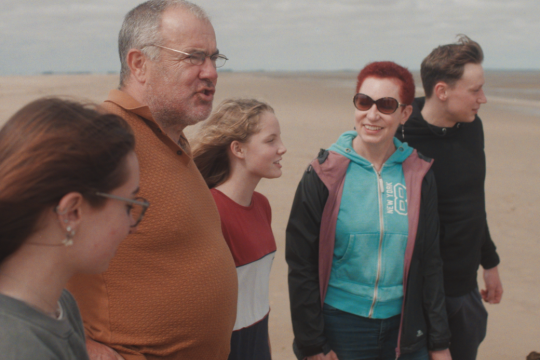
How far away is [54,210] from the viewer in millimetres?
1068

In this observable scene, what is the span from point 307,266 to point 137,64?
130 cm

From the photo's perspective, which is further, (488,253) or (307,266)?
(488,253)

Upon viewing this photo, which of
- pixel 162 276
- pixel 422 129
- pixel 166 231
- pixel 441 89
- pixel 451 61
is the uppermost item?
pixel 451 61

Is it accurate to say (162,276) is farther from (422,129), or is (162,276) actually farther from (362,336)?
(422,129)

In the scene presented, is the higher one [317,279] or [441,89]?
[441,89]

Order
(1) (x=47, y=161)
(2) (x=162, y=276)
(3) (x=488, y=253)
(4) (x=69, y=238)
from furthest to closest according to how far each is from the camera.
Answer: (3) (x=488, y=253) → (2) (x=162, y=276) → (4) (x=69, y=238) → (1) (x=47, y=161)

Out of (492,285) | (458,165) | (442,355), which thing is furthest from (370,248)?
(492,285)

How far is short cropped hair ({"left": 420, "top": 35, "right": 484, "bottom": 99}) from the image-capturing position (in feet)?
9.45

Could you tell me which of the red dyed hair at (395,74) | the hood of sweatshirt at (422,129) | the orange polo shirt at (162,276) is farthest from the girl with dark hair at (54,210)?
the hood of sweatshirt at (422,129)

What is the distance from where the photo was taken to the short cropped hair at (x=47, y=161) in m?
1.01

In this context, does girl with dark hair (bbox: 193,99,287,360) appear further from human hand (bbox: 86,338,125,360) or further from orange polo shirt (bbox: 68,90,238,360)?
human hand (bbox: 86,338,125,360)

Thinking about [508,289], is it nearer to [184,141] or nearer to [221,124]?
[221,124]

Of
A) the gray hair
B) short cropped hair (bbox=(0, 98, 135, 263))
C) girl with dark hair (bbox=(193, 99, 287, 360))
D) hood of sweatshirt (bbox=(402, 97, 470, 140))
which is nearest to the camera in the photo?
short cropped hair (bbox=(0, 98, 135, 263))

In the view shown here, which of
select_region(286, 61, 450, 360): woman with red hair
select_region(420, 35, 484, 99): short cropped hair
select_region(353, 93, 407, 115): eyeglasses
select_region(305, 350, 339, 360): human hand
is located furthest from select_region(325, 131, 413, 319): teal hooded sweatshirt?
select_region(420, 35, 484, 99): short cropped hair
